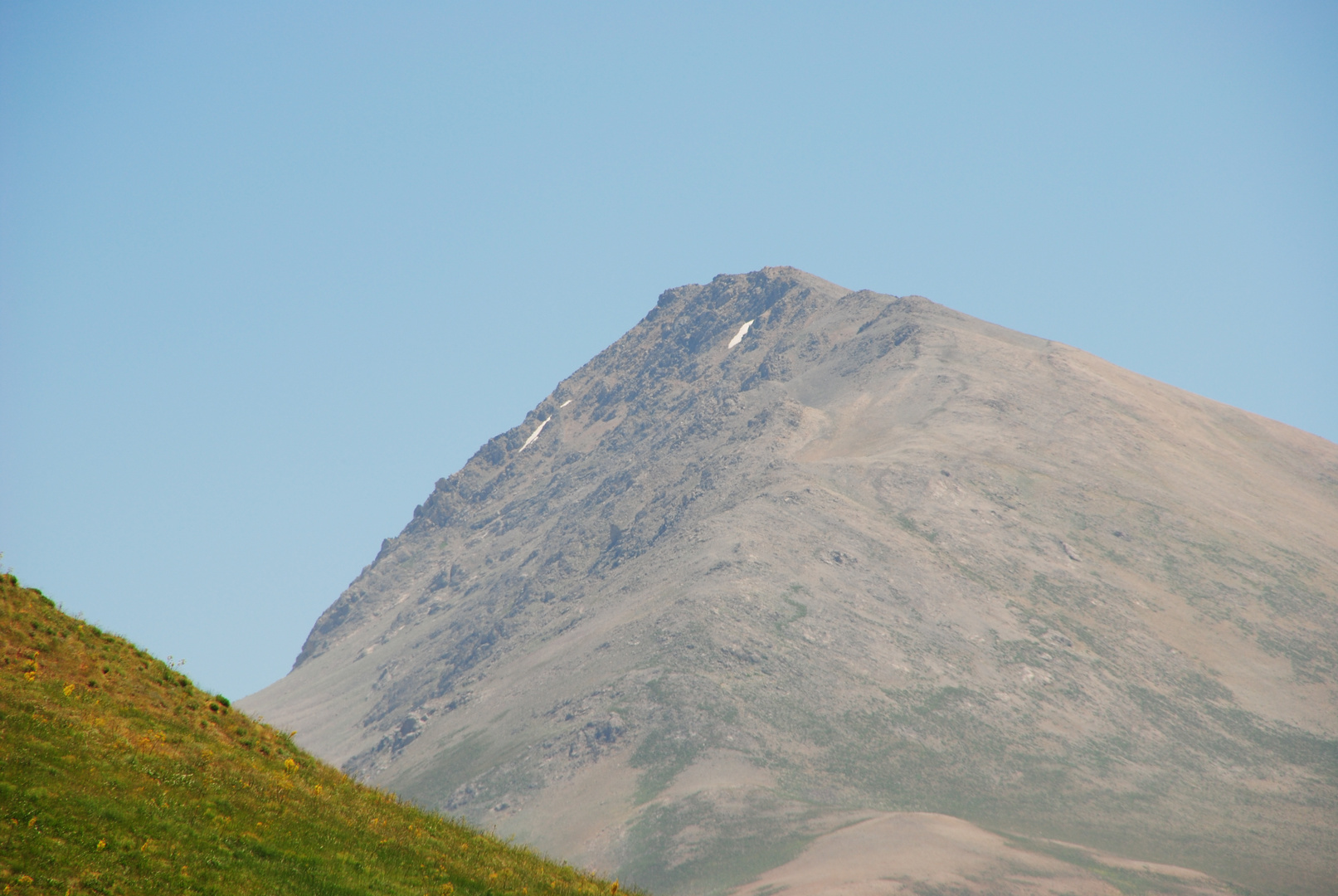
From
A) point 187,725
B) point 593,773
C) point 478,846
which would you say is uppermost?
point 187,725

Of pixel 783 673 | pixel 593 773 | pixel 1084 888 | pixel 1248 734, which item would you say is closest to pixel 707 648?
pixel 783 673

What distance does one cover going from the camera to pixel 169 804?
26719mm

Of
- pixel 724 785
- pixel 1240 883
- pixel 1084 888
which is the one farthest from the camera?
pixel 724 785

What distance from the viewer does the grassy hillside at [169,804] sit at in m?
23.6

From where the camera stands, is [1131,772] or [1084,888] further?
[1131,772]

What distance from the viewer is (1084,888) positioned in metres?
128

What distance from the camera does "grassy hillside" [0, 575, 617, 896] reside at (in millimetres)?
23641

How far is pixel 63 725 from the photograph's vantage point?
27.0 m

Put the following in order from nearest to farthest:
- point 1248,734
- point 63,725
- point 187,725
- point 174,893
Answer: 1. point 174,893
2. point 63,725
3. point 187,725
4. point 1248,734

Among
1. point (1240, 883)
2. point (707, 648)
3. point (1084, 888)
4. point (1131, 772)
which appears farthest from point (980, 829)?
point (707, 648)

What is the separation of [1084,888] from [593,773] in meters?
79.5

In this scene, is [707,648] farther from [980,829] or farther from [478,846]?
[478,846]

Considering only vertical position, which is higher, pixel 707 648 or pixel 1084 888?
pixel 707 648

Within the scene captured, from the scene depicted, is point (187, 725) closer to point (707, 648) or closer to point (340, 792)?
point (340, 792)
